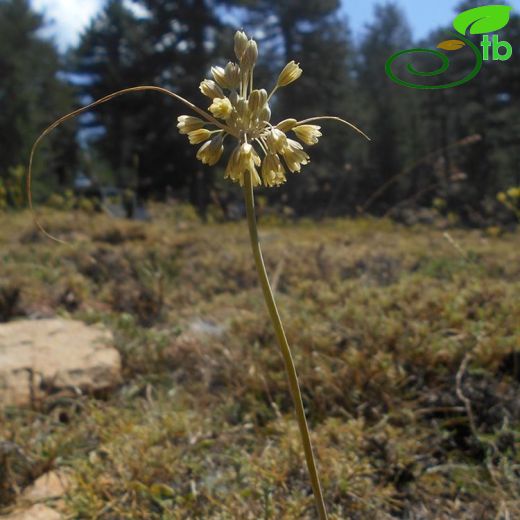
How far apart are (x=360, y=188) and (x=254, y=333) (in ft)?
59.6

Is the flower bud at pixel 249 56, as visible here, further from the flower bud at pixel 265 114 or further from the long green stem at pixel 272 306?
the long green stem at pixel 272 306

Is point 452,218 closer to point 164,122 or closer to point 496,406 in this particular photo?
point 496,406

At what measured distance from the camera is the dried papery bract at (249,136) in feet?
3.08

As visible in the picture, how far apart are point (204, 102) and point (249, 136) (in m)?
14.5

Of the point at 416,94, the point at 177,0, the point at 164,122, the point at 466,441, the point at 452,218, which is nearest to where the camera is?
the point at 466,441

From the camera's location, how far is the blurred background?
1888 centimetres

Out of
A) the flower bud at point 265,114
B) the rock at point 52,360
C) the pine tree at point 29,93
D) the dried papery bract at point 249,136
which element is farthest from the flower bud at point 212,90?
the pine tree at point 29,93

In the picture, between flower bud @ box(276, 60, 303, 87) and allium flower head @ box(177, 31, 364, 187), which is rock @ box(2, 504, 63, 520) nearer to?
allium flower head @ box(177, 31, 364, 187)

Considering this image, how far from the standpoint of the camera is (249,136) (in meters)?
0.99

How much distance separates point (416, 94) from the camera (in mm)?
30438

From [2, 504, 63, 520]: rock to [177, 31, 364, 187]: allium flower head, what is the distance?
142 centimetres

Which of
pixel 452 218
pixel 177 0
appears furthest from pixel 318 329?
pixel 177 0

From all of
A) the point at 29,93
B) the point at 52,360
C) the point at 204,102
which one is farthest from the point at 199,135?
the point at 29,93

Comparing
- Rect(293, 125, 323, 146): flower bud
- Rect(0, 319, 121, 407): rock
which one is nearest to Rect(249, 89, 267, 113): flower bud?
Rect(293, 125, 323, 146): flower bud
